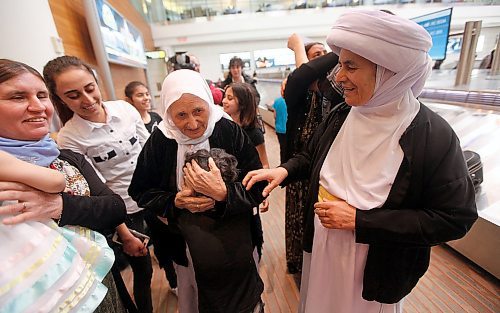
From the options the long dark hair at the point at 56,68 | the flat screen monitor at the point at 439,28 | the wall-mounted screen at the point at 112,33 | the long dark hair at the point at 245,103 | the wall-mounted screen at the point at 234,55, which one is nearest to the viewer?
the long dark hair at the point at 56,68

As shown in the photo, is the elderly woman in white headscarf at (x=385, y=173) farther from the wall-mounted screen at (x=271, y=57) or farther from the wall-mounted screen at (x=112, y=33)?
the wall-mounted screen at (x=271, y=57)

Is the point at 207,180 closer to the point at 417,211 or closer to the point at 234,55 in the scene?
the point at 417,211

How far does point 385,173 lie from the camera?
31.1 inches

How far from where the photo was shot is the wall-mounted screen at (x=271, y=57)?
46.6 ft

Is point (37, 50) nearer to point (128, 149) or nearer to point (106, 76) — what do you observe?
point (128, 149)

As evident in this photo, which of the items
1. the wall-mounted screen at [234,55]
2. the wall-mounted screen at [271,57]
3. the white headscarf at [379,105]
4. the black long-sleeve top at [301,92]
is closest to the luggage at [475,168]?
the black long-sleeve top at [301,92]

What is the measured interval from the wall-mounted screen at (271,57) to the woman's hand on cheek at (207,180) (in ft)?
47.2

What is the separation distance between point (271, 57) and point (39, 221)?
1508 centimetres

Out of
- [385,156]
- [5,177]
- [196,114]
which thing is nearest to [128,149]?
[196,114]

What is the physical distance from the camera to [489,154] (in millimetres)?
2090

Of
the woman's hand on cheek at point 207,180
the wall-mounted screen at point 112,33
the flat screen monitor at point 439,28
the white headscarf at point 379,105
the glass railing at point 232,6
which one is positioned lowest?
the woman's hand on cheek at point 207,180

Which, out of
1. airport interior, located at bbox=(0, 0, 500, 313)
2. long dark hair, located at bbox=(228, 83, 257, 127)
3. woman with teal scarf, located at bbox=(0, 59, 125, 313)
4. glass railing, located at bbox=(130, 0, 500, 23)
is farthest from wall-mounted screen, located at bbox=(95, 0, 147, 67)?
glass railing, located at bbox=(130, 0, 500, 23)

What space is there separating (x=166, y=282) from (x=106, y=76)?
270cm

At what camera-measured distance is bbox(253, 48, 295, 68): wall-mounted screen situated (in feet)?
46.6
